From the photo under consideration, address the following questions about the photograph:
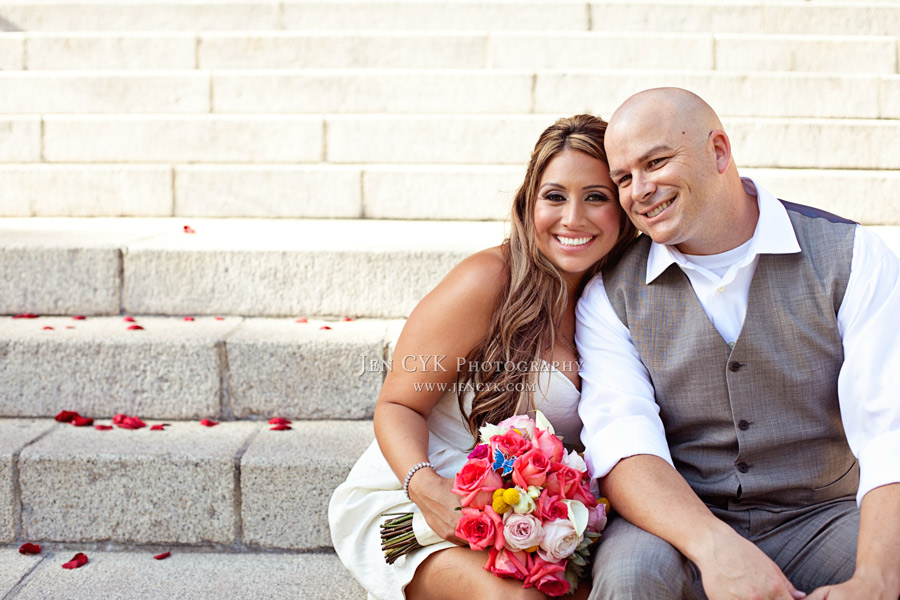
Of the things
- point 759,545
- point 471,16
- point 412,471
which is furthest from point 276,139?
point 759,545

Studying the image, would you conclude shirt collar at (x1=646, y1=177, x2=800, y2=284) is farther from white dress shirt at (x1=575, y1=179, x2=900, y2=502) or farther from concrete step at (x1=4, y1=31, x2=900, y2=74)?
concrete step at (x1=4, y1=31, x2=900, y2=74)

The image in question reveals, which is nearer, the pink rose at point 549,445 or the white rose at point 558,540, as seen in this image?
the white rose at point 558,540

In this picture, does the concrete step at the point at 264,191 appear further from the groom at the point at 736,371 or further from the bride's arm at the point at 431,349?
the groom at the point at 736,371

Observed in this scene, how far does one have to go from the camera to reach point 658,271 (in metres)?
2.28

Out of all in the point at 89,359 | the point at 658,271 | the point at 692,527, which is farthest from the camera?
the point at 89,359

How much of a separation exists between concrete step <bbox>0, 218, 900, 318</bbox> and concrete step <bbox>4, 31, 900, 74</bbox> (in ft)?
7.27

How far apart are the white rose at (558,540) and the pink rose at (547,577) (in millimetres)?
19

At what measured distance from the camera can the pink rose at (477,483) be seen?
6.53 feet

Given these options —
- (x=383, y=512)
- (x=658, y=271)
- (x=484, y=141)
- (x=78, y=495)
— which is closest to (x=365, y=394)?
(x=383, y=512)

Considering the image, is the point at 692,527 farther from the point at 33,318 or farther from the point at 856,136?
the point at 856,136

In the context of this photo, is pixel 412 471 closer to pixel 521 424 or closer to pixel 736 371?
pixel 521 424

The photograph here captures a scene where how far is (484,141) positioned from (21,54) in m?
3.31

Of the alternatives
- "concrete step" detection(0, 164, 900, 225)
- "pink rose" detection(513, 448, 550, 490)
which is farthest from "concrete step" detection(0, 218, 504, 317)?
"pink rose" detection(513, 448, 550, 490)

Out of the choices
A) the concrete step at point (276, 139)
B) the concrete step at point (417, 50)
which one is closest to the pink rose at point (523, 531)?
the concrete step at point (276, 139)
